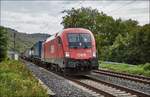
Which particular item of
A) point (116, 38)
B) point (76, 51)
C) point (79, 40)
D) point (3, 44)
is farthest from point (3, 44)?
point (76, 51)

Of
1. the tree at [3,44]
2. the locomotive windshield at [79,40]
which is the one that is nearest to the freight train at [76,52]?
the locomotive windshield at [79,40]

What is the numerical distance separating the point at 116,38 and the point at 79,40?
46.6 metres

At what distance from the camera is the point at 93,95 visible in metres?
16.0

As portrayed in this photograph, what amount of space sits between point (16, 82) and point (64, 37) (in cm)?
1225

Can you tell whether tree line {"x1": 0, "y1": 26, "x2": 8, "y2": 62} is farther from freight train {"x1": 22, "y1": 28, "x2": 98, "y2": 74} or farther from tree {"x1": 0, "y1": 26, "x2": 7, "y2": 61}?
freight train {"x1": 22, "y1": 28, "x2": 98, "y2": 74}

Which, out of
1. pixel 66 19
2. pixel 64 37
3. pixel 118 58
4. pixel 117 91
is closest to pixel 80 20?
pixel 66 19

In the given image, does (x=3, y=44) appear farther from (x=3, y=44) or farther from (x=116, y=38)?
(x=116, y=38)

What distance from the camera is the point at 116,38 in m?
72.6

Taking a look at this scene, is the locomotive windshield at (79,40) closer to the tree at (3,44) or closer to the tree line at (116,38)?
the tree line at (116,38)

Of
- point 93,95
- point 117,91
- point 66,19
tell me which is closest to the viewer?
point 93,95

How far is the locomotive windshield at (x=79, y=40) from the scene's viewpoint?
26250 mm

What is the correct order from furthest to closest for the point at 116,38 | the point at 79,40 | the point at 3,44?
the point at 116,38, the point at 3,44, the point at 79,40

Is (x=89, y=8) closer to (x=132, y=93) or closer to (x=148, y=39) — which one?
(x=148, y=39)

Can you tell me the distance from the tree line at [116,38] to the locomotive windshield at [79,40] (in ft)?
97.9
